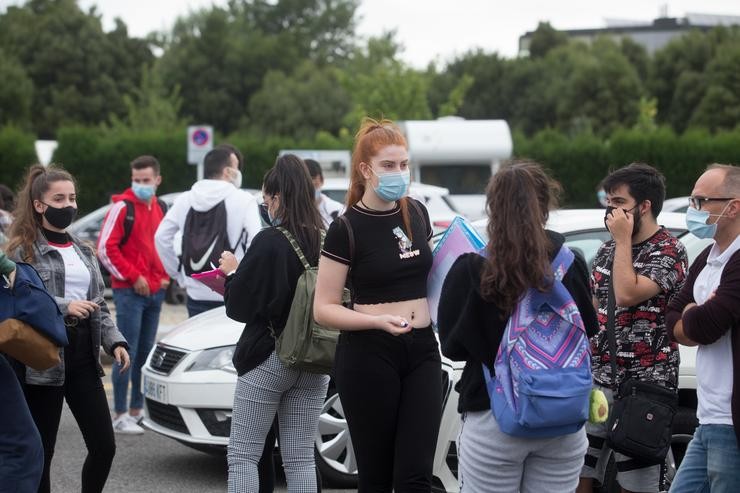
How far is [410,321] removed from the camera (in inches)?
175

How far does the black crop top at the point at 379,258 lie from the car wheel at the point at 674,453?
1.78m

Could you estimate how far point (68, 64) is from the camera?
5744cm

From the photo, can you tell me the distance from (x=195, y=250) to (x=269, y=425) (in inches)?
106

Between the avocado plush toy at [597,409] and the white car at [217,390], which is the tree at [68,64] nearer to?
the white car at [217,390]

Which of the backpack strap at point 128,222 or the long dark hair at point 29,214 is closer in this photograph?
the long dark hair at point 29,214

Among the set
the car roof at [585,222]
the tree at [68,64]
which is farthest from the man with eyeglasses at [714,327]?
the tree at [68,64]

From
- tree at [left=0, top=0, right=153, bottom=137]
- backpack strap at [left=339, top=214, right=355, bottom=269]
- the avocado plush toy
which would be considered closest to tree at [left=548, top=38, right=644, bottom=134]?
tree at [left=0, top=0, right=153, bottom=137]

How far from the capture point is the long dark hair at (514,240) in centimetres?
376

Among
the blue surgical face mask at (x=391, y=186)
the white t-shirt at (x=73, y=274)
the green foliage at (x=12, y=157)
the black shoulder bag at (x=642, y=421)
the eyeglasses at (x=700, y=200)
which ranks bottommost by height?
the green foliage at (x=12, y=157)

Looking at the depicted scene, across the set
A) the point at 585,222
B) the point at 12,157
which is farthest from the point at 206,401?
the point at 12,157

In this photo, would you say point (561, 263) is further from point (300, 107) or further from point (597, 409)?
point (300, 107)

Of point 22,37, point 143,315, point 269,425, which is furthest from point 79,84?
point 269,425

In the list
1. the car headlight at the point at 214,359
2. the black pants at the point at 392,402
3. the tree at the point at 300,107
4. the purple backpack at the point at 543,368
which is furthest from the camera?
the tree at the point at 300,107

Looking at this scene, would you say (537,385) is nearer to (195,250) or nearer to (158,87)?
(195,250)
